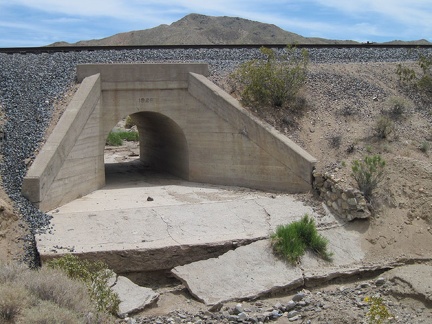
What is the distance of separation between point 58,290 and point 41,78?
8.51m

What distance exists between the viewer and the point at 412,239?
12102 millimetres

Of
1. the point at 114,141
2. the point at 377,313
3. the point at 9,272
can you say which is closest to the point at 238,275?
the point at 377,313

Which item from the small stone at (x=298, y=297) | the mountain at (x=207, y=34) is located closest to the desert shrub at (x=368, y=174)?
the small stone at (x=298, y=297)

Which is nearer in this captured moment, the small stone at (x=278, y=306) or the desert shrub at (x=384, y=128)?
the small stone at (x=278, y=306)

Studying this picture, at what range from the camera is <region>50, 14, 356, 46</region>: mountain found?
58.1m

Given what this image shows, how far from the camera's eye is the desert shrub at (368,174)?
12.6 meters

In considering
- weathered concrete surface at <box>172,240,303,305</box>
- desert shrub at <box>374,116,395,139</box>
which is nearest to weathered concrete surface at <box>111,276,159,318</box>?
weathered concrete surface at <box>172,240,303,305</box>

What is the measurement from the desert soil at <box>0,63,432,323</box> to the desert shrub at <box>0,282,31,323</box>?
102 inches

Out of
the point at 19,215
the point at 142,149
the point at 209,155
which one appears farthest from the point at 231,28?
the point at 19,215

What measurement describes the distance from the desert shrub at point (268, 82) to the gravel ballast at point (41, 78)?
87 centimetres

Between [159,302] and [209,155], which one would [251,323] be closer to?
[159,302]

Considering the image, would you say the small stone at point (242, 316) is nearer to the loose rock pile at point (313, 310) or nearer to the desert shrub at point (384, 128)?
the loose rock pile at point (313, 310)

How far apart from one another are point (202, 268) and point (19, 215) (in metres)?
3.63

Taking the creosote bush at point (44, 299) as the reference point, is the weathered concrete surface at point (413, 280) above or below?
below
